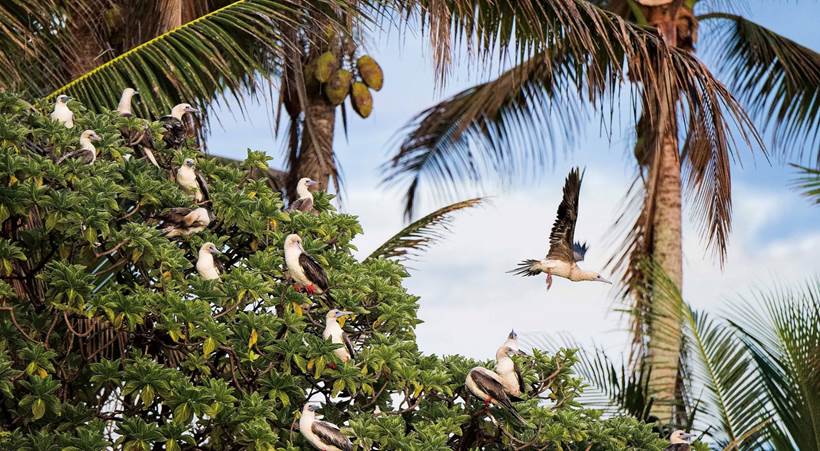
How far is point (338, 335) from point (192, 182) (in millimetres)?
1423

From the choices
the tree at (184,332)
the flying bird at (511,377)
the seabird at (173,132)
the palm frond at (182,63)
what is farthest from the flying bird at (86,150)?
the flying bird at (511,377)

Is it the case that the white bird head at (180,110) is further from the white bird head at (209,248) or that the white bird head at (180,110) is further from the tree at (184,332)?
the white bird head at (209,248)

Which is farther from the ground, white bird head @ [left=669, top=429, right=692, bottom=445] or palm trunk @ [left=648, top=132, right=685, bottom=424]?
palm trunk @ [left=648, top=132, right=685, bottom=424]

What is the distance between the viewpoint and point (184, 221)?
7.14m

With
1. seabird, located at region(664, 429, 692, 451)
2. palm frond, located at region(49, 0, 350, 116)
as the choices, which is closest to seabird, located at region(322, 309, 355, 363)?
seabird, located at region(664, 429, 692, 451)

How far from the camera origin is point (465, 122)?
55.1 ft

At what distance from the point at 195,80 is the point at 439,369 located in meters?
3.30

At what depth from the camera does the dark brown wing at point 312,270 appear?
22.8 ft

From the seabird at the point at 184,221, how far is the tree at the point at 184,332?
79 mm

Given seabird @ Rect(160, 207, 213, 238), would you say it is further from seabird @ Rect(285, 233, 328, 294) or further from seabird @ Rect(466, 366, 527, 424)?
seabird @ Rect(466, 366, 527, 424)

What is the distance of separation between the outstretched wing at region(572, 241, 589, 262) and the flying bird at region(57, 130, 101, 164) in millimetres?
3633

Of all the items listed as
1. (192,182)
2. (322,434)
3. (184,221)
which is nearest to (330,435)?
(322,434)

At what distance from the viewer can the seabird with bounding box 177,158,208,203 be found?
7504mm

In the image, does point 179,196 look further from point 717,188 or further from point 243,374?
point 717,188
